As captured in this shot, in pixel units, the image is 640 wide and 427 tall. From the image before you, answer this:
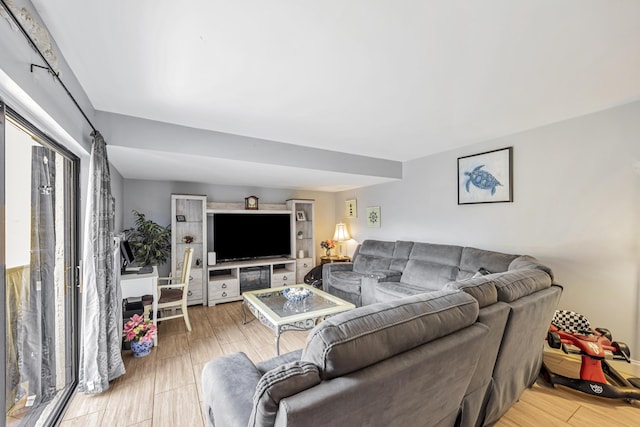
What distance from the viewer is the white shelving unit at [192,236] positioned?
4171 millimetres

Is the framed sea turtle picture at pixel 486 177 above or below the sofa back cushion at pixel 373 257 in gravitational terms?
above

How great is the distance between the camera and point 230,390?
1.14 m

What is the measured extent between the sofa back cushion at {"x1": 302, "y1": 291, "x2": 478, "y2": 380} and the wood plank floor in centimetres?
128

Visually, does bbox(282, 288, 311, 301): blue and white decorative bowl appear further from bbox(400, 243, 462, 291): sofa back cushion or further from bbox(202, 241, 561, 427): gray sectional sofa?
bbox(400, 243, 462, 291): sofa back cushion

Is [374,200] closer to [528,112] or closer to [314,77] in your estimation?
[528,112]

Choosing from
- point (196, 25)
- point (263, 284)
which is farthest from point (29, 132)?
point (263, 284)

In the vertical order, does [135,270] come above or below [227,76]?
below

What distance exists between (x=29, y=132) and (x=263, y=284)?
3865 millimetres

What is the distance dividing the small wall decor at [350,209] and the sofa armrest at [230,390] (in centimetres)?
438

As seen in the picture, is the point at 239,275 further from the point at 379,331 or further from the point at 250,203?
the point at 379,331

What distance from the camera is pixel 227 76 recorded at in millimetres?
1823

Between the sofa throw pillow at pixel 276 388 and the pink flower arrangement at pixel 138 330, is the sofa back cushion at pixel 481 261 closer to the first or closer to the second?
the sofa throw pillow at pixel 276 388

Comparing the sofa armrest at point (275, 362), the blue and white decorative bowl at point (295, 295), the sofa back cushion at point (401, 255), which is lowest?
the blue and white decorative bowl at point (295, 295)

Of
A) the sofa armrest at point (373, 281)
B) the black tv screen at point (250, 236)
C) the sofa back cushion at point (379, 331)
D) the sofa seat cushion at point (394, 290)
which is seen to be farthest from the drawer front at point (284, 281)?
the sofa back cushion at point (379, 331)
